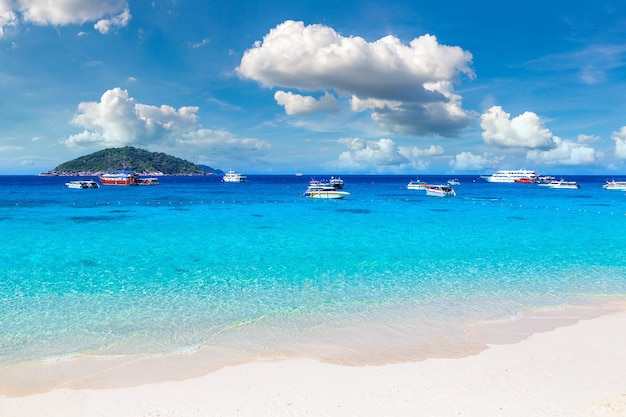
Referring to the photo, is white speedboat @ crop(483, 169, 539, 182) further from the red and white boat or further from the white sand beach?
the white sand beach

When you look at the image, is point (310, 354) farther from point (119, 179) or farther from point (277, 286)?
point (119, 179)

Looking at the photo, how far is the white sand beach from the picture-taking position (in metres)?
8.34

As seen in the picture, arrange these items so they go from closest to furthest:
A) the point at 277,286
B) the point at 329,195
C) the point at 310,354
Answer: the point at 310,354 → the point at 277,286 → the point at 329,195

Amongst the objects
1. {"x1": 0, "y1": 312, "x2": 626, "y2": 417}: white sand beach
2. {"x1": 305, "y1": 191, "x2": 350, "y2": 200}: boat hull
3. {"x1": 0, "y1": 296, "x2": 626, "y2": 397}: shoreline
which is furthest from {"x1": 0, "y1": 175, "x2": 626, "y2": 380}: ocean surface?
{"x1": 305, "y1": 191, "x2": 350, "y2": 200}: boat hull

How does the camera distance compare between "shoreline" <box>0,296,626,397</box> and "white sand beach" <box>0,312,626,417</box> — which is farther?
"shoreline" <box>0,296,626,397</box>

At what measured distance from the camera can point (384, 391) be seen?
29.9 feet

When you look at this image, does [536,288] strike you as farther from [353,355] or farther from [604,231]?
[604,231]

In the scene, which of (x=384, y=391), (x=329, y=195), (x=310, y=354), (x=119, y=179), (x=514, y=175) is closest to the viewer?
(x=384, y=391)

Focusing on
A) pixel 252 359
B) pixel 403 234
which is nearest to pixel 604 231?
pixel 403 234

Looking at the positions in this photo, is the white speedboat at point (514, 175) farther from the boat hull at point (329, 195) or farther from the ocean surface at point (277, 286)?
the ocean surface at point (277, 286)

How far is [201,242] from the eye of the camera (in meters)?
29.7

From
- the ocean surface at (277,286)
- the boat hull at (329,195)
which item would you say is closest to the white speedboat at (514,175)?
the boat hull at (329,195)

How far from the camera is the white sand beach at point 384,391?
8.34 m

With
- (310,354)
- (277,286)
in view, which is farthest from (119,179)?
(310,354)
